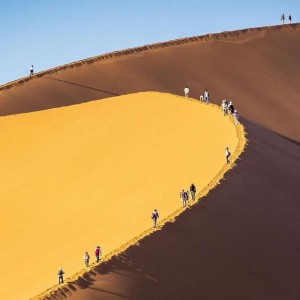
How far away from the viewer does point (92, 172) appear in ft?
127

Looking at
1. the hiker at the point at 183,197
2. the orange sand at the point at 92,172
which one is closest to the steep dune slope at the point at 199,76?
the orange sand at the point at 92,172

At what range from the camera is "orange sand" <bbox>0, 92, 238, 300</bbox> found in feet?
98.6

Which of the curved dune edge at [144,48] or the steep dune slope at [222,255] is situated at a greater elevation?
the curved dune edge at [144,48]

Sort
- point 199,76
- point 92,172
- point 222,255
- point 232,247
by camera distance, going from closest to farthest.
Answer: point 222,255 → point 232,247 → point 92,172 → point 199,76

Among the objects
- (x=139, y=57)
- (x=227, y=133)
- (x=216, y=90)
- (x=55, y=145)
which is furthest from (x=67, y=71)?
(x=227, y=133)

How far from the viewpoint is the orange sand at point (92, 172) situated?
98.6 feet

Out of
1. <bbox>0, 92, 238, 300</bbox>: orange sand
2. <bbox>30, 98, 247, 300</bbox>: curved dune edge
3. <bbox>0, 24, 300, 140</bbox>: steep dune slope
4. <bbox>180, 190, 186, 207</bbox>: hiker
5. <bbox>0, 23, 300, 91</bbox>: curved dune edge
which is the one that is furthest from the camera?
<bbox>0, 23, 300, 91</bbox>: curved dune edge

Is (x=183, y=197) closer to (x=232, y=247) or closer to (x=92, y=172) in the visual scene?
(x=232, y=247)

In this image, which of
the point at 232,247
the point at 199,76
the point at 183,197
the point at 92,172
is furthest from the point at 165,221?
the point at 199,76

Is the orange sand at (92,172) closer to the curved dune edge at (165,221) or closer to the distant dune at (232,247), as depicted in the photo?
the curved dune edge at (165,221)

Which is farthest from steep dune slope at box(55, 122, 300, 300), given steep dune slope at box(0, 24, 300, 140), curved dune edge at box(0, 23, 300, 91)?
curved dune edge at box(0, 23, 300, 91)

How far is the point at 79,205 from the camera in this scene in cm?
3494

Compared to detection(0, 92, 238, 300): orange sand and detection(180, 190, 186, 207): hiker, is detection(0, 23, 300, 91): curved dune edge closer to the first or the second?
detection(0, 92, 238, 300): orange sand

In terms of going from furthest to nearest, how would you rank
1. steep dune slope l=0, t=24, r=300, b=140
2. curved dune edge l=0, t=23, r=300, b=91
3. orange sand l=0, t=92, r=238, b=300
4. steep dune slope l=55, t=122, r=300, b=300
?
curved dune edge l=0, t=23, r=300, b=91 < steep dune slope l=0, t=24, r=300, b=140 < orange sand l=0, t=92, r=238, b=300 < steep dune slope l=55, t=122, r=300, b=300
